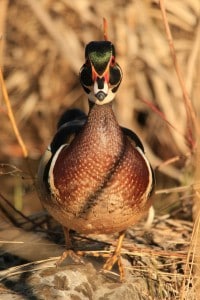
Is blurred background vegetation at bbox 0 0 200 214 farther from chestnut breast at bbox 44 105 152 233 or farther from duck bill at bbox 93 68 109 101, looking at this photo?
duck bill at bbox 93 68 109 101

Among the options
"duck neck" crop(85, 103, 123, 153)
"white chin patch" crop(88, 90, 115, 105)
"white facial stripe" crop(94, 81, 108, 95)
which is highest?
"white facial stripe" crop(94, 81, 108, 95)

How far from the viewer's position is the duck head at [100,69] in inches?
123

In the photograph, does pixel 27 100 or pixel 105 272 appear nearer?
pixel 105 272

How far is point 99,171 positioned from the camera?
3.26m

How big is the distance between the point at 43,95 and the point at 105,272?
315cm

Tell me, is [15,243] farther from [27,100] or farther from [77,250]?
[27,100]

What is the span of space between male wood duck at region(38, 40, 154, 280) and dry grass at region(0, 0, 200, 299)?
1.66 m

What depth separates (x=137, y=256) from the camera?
3.74 metres

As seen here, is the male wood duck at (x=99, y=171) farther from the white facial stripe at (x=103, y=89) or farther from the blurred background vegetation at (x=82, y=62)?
the blurred background vegetation at (x=82, y=62)

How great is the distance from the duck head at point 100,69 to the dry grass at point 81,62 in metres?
1.88

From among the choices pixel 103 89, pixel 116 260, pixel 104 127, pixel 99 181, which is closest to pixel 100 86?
pixel 103 89

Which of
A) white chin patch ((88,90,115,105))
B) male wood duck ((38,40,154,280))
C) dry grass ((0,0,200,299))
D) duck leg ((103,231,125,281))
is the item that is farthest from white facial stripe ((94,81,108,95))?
dry grass ((0,0,200,299))

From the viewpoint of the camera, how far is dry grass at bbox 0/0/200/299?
18.4ft

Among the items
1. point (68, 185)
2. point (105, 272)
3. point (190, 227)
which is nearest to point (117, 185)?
point (68, 185)
